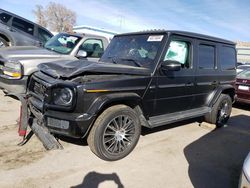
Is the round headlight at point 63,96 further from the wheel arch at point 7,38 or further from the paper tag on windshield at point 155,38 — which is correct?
the wheel arch at point 7,38

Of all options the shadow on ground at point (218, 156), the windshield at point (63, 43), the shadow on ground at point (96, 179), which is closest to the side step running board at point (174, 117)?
the shadow on ground at point (218, 156)

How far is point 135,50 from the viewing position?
5.10 m

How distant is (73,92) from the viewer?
3629 millimetres

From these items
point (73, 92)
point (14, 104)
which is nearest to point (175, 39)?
point (73, 92)

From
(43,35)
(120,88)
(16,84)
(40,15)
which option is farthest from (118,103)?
(40,15)

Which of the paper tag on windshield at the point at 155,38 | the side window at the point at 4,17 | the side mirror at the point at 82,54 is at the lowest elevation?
the side mirror at the point at 82,54

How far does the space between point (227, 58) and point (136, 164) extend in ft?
13.0

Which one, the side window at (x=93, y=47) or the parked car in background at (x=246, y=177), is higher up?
the side window at (x=93, y=47)

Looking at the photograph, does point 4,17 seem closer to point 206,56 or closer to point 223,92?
point 206,56

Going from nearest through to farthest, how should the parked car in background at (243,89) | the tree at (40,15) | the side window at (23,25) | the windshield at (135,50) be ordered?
the windshield at (135,50) → the parked car in background at (243,89) → the side window at (23,25) → the tree at (40,15)

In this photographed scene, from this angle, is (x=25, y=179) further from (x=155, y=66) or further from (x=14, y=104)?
(x=14, y=104)

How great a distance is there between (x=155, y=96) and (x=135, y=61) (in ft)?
2.42

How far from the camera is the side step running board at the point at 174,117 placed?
15.4 ft

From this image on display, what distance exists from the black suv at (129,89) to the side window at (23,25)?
6.08 meters
